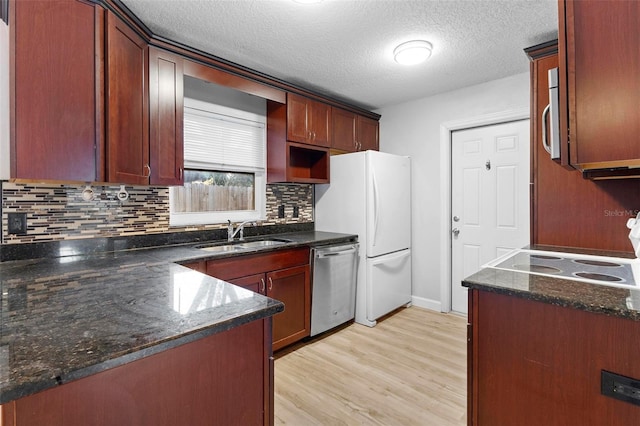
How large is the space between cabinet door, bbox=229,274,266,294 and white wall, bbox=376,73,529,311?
6.52 feet

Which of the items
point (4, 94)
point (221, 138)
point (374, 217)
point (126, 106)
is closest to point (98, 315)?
point (4, 94)

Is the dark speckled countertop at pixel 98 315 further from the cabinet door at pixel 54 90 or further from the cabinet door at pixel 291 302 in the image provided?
the cabinet door at pixel 291 302

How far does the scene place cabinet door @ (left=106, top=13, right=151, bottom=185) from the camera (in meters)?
1.72

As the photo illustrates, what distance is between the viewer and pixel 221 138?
2871 millimetres

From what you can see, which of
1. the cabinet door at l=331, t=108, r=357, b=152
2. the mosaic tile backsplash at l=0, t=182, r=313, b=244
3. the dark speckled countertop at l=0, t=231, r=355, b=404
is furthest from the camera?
the cabinet door at l=331, t=108, r=357, b=152

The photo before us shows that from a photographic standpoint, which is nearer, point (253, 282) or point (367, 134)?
point (253, 282)

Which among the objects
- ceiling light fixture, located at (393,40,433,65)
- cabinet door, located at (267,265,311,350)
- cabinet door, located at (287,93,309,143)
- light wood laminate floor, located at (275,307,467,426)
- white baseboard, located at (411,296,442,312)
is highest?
ceiling light fixture, located at (393,40,433,65)

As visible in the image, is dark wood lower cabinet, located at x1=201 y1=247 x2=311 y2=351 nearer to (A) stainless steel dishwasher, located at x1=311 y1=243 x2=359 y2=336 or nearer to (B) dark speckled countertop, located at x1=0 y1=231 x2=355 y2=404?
(A) stainless steel dishwasher, located at x1=311 y1=243 x2=359 y2=336

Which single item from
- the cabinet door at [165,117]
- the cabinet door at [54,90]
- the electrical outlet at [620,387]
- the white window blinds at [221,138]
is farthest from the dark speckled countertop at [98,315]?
the white window blinds at [221,138]

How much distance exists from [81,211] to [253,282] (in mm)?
1199

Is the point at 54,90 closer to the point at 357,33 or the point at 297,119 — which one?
the point at 357,33

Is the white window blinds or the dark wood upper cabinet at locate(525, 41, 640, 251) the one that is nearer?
the dark wood upper cabinet at locate(525, 41, 640, 251)

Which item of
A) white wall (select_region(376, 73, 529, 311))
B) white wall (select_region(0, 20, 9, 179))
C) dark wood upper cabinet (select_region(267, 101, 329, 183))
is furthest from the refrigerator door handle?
white wall (select_region(0, 20, 9, 179))

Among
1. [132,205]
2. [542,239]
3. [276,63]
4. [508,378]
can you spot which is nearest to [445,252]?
[542,239]
